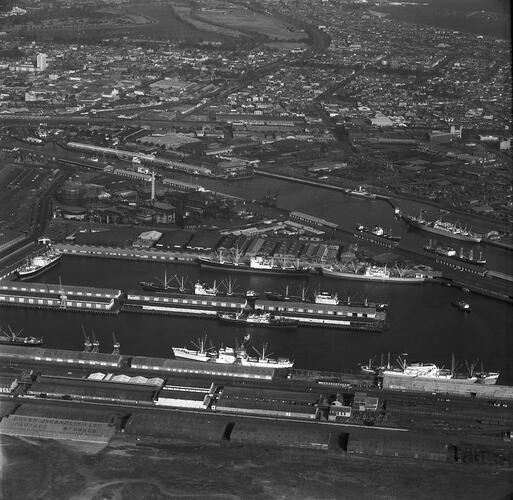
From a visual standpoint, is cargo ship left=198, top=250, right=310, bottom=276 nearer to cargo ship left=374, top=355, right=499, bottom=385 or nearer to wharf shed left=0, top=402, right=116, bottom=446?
cargo ship left=374, top=355, right=499, bottom=385

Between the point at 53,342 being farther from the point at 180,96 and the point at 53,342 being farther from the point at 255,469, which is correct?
the point at 180,96

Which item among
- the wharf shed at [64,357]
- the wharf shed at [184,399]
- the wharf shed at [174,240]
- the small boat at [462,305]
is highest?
the wharf shed at [184,399]

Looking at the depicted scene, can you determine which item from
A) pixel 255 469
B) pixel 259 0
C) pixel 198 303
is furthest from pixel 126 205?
pixel 259 0

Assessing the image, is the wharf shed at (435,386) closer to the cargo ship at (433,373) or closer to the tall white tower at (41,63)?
the cargo ship at (433,373)

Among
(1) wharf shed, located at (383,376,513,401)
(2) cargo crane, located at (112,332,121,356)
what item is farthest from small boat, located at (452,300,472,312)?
(2) cargo crane, located at (112,332,121,356)

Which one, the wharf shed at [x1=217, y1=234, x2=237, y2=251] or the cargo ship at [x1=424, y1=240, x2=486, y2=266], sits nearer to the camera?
the cargo ship at [x1=424, y1=240, x2=486, y2=266]

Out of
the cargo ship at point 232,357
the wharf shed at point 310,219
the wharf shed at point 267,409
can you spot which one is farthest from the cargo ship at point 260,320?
the wharf shed at point 310,219

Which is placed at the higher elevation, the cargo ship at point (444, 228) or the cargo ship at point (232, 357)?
the cargo ship at point (232, 357)

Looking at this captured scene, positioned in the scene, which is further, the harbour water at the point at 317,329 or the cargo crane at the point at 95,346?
the harbour water at the point at 317,329

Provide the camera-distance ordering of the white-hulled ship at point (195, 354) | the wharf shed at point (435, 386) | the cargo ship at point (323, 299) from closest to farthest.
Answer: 1. the wharf shed at point (435, 386)
2. the white-hulled ship at point (195, 354)
3. the cargo ship at point (323, 299)
